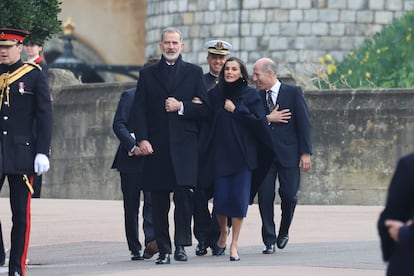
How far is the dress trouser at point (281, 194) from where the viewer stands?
539 inches

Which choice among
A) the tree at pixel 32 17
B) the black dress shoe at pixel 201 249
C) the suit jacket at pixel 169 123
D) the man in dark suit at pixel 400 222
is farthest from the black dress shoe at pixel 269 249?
the man in dark suit at pixel 400 222

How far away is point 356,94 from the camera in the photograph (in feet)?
70.2

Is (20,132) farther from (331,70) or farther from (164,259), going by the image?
(331,70)

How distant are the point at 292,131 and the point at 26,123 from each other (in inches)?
120

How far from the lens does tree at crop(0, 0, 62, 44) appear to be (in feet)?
44.7

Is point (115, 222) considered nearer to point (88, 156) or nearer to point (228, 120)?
point (228, 120)

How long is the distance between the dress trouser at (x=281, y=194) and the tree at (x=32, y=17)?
1.99 metres

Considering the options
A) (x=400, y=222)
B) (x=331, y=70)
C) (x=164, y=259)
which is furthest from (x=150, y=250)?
(x=331, y=70)

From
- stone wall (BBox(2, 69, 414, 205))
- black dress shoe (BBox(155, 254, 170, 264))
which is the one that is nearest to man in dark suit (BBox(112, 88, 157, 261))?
black dress shoe (BBox(155, 254, 170, 264))

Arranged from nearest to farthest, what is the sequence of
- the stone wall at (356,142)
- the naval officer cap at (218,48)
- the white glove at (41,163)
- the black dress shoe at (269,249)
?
the white glove at (41,163)
the black dress shoe at (269,249)
the naval officer cap at (218,48)
the stone wall at (356,142)

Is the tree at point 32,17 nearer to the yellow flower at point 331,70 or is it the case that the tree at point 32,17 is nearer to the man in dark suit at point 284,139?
the man in dark suit at point 284,139

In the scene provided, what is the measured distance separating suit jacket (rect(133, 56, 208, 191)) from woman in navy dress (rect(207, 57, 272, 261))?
25 centimetres

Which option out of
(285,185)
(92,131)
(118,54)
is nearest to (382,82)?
(92,131)

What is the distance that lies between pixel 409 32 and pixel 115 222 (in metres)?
17.0
